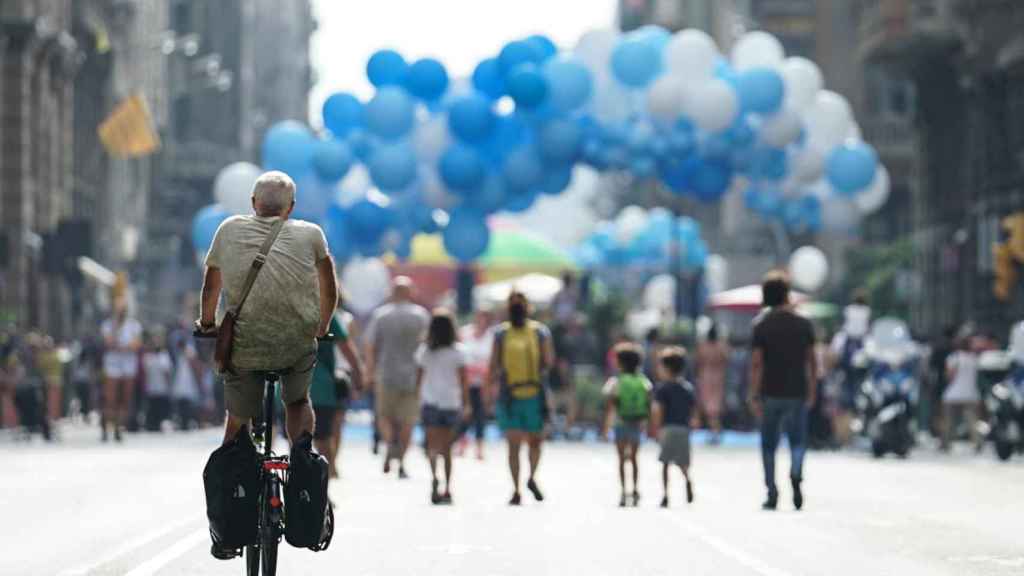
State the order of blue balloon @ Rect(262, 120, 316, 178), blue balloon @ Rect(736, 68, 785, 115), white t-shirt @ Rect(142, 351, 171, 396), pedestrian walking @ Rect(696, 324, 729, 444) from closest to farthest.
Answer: blue balloon @ Rect(736, 68, 785, 115), blue balloon @ Rect(262, 120, 316, 178), pedestrian walking @ Rect(696, 324, 729, 444), white t-shirt @ Rect(142, 351, 171, 396)

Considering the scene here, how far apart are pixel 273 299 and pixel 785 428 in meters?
9.47

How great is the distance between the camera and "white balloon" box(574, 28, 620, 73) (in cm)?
3403

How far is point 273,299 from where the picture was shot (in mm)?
10570

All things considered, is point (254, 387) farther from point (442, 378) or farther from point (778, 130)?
point (778, 130)

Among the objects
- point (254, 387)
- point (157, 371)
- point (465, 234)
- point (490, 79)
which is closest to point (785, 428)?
point (254, 387)

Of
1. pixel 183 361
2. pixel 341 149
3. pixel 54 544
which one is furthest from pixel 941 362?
pixel 54 544

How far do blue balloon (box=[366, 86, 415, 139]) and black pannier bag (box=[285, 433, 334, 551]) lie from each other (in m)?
22.8

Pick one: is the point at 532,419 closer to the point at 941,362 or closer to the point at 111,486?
the point at 111,486

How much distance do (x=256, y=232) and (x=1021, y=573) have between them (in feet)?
15.7

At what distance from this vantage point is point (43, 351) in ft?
118

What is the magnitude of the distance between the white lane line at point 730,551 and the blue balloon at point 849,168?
1785 centimetres

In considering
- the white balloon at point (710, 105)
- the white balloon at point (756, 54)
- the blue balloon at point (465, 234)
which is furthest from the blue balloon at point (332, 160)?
the white balloon at point (756, 54)

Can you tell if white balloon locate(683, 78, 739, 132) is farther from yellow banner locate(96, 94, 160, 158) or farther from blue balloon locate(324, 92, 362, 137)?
yellow banner locate(96, 94, 160, 158)

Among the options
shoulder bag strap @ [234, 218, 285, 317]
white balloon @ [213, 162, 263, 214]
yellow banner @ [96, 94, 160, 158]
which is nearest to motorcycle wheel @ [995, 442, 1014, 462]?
white balloon @ [213, 162, 263, 214]
